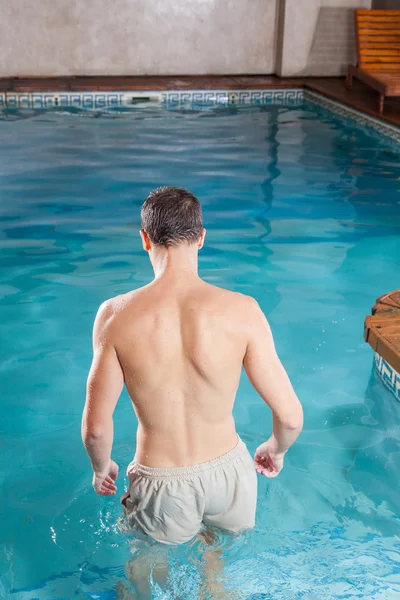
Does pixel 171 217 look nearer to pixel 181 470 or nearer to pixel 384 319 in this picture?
pixel 181 470

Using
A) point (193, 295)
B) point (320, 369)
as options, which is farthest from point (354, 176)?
point (193, 295)

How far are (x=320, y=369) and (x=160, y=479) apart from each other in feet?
7.77

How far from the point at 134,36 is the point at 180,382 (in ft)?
38.5

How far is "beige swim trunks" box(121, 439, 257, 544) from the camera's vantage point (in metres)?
2.09

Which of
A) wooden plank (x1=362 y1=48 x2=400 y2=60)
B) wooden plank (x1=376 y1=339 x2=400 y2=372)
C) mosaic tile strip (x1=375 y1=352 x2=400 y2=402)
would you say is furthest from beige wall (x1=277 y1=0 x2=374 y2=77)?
wooden plank (x1=376 y1=339 x2=400 y2=372)

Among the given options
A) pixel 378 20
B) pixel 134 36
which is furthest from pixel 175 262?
pixel 134 36

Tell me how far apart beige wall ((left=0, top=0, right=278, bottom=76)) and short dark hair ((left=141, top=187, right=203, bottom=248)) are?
11504mm

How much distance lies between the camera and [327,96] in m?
11.6

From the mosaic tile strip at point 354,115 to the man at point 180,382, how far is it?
8.17m

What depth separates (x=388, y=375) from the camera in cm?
390

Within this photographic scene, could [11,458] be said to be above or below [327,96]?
below

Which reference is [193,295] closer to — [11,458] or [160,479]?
[160,479]

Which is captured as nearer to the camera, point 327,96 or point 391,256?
point 391,256

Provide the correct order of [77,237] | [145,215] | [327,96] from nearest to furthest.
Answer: [145,215] < [77,237] < [327,96]
